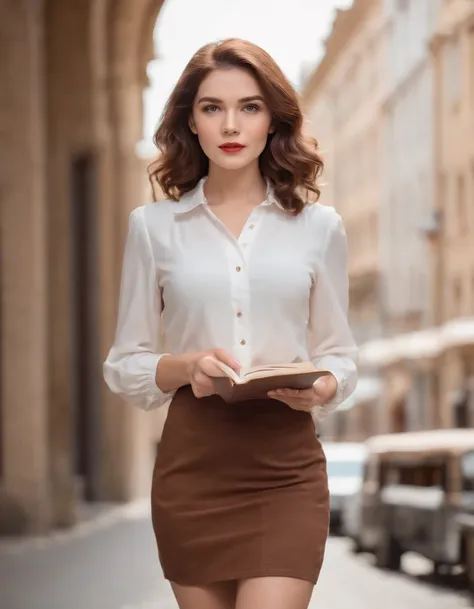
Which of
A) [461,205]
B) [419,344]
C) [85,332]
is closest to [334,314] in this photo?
[461,205]

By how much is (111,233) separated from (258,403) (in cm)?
1689

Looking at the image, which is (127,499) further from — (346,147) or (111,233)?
(346,147)

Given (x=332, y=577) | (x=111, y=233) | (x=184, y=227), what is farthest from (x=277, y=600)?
(x=111, y=233)

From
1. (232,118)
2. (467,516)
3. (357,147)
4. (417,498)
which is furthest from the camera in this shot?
(357,147)

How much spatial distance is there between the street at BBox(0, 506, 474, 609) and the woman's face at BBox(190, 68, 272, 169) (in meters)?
5.86

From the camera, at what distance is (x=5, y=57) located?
46.1ft

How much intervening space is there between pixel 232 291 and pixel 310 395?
281 mm

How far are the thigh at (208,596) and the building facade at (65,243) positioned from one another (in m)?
10.6

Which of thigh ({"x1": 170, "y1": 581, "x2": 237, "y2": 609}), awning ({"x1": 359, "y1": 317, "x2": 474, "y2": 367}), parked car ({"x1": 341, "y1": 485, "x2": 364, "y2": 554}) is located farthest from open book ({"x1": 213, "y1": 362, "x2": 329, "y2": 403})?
awning ({"x1": 359, "y1": 317, "x2": 474, "y2": 367})

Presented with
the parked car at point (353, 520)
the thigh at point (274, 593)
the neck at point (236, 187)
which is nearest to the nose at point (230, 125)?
the neck at point (236, 187)

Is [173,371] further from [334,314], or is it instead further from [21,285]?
[21,285]

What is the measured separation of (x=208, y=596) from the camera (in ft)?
10.5

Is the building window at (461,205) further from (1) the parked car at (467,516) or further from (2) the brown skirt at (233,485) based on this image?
(2) the brown skirt at (233,485)

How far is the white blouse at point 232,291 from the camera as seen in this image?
3271 millimetres
